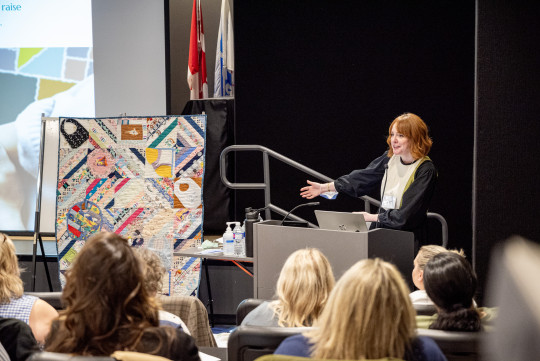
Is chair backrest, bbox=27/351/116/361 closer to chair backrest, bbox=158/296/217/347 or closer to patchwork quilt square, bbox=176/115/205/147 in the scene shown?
chair backrest, bbox=158/296/217/347

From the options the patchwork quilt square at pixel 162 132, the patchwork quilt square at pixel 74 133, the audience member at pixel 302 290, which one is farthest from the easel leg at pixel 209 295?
the audience member at pixel 302 290

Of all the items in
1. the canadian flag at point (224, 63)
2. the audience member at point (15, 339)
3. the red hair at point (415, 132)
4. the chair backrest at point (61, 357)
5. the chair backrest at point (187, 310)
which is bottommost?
the chair backrest at point (187, 310)

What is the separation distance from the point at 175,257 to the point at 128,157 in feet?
2.88

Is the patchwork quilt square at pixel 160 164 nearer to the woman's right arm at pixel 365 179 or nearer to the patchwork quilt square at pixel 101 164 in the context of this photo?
the patchwork quilt square at pixel 101 164

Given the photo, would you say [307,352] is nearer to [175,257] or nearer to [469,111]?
[175,257]

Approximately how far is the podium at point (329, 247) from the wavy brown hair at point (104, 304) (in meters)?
1.49

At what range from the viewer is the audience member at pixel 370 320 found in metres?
1.52

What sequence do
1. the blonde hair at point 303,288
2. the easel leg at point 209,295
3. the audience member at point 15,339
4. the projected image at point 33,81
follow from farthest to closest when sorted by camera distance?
the projected image at point 33,81 < the easel leg at point 209,295 < the blonde hair at point 303,288 < the audience member at point 15,339

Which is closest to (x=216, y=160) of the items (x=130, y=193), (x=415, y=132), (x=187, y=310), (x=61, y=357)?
(x=130, y=193)

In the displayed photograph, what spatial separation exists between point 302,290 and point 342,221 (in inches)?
40.9

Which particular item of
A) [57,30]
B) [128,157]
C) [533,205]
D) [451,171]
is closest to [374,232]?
[533,205]

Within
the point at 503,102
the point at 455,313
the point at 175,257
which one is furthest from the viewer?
the point at 175,257

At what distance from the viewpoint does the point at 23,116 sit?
20.8ft

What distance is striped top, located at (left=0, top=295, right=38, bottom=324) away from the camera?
91.4 inches
